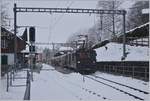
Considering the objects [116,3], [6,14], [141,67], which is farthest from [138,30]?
[116,3]

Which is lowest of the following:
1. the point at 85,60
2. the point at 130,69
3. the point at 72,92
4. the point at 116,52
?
the point at 72,92

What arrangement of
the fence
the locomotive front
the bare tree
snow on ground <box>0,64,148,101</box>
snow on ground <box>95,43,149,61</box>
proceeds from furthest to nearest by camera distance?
the bare tree, snow on ground <box>95,43,149,61</box>, the locomotive front, the fence, snow on ground <box>0,64,148,101</box>

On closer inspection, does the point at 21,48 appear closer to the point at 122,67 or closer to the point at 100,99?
the point at 122,67

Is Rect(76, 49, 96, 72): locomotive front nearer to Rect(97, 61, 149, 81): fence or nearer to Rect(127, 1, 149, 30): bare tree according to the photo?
Rect(97, 61, 149, 81): fence

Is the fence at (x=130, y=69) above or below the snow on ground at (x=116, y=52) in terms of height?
below

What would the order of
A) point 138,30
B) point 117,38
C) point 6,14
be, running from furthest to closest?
point 117,38 → point 6,14 → point 138,30

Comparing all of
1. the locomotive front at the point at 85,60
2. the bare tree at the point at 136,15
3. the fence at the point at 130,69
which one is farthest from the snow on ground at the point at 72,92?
the bare tree at the point at 136,15

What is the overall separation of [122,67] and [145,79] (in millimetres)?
8438

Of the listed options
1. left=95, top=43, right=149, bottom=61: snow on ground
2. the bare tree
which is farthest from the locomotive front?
the bare tree

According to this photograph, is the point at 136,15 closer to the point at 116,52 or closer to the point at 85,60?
the point at 116,52

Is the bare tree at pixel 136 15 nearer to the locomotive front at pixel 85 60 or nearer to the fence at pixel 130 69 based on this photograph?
the fence at pixel 130 69

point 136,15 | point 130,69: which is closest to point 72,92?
point 130,69

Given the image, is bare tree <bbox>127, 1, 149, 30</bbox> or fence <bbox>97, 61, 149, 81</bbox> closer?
fence <bbox>97, 61, 149, 81</bbox>

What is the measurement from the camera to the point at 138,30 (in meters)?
41.0
